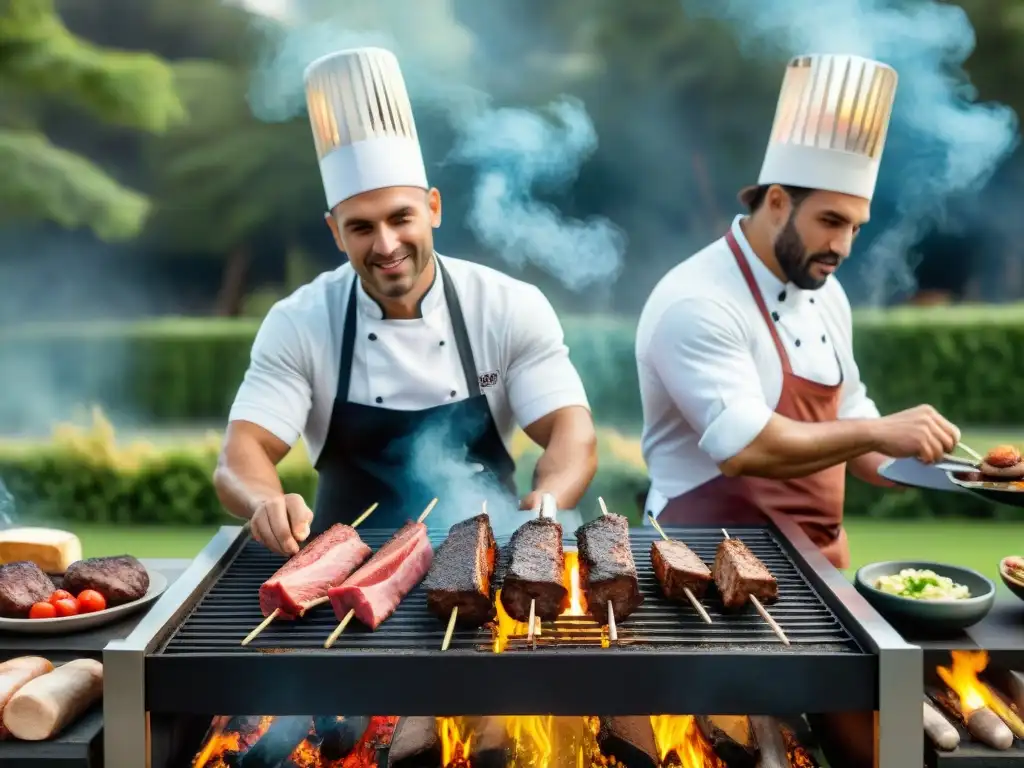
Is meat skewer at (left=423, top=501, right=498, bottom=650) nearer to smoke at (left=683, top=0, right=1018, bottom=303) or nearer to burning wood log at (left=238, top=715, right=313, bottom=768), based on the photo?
burning wood log at (left=238, top=715, right=313, bottom=768)

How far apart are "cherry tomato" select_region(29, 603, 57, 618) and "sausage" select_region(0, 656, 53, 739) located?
0.13m

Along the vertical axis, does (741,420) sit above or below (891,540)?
above

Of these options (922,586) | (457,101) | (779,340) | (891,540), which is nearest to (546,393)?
(779,340)

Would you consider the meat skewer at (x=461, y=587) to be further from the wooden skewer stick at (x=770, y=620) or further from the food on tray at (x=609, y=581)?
the wooden skewer stick at (x=770, y=620)

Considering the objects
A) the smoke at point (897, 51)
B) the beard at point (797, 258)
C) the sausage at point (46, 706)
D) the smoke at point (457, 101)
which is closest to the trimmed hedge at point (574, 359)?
the smoke at point (457, 101)

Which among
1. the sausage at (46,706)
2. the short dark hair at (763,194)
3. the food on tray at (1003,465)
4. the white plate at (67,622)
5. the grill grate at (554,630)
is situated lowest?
the sausage at (46,706)

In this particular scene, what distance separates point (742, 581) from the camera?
2.61 m

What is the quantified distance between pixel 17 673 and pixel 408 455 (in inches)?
60.3

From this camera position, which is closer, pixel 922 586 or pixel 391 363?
pixel 922 586

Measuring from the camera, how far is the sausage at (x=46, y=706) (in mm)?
2473

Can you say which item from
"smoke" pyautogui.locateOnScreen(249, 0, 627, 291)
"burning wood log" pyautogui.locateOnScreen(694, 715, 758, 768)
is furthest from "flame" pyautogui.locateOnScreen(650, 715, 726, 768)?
"smoke" pyautogui.locateOnScreen(249, 0, 627, 291)

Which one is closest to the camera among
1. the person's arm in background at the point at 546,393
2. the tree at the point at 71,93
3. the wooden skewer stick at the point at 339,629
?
the wooden skewer stick at the point at 339,629

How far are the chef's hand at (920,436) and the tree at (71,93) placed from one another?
825 centimetres

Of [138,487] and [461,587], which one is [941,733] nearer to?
[461,587]
